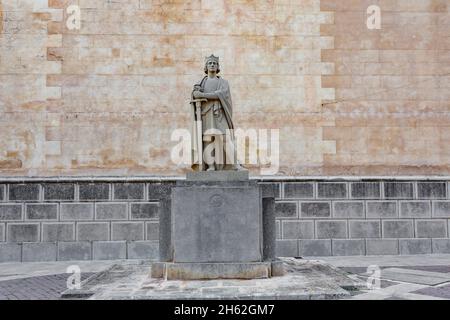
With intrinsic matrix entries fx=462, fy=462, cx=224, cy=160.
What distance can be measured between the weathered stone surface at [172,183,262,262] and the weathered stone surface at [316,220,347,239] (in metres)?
4.34

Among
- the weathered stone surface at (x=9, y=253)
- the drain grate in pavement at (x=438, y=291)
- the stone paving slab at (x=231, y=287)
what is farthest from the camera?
the weathered stone surface at (x=9, y=253)

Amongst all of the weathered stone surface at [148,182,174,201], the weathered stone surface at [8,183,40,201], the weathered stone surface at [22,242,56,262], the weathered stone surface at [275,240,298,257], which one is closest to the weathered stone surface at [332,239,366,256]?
the weathered stone surface at [275,240,298,257]

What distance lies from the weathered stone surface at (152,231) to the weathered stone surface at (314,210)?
4025mm

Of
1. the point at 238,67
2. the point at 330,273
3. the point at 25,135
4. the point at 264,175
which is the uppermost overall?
the point at 238,67

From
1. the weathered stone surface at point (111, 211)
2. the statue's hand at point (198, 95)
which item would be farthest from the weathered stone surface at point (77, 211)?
the statue's hand at point (198, 95)

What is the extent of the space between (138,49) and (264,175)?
510 cm

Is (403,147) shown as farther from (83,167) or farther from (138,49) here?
(83,167)

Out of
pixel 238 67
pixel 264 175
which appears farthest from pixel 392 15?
pixel 264 175

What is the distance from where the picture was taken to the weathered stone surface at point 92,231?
12484 millimetres

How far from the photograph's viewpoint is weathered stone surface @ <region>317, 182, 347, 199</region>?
12.9 metres

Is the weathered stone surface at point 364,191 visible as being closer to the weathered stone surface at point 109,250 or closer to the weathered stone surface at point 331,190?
the weathered stone surface at point 331,190

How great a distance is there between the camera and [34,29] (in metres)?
13.1

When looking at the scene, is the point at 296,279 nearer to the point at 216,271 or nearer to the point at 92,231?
the point at 216,271

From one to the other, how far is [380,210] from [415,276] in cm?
369
